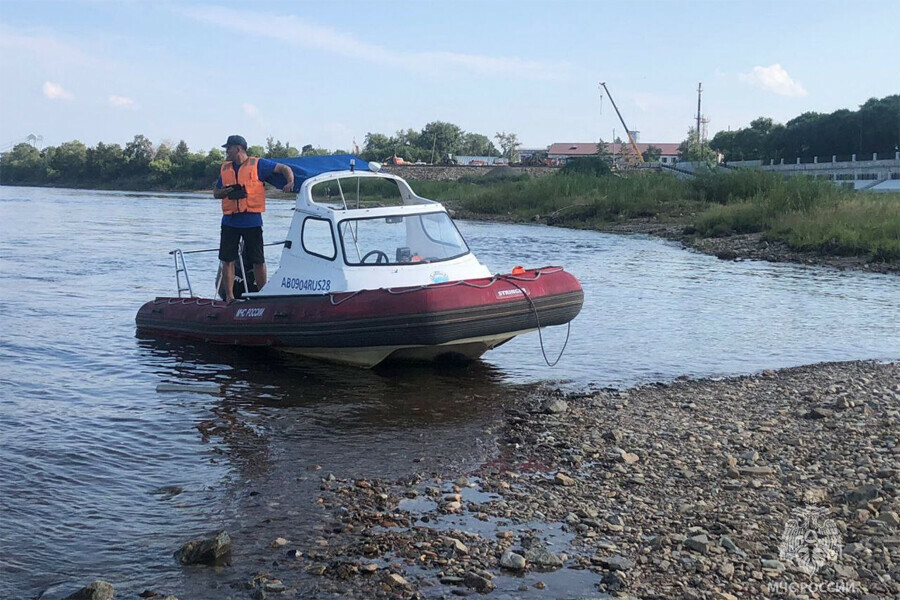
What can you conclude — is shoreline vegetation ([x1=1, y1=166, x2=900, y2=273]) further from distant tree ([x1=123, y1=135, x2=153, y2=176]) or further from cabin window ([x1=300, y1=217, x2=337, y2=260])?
distant tree ([x1=123, y1=135, x2=153, y2=176])

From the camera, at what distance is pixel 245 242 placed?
11.6m

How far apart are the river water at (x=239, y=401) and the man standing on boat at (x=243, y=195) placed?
4.18 feet

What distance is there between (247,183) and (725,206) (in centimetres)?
2702

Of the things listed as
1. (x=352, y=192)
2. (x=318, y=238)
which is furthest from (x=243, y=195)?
(x=352, y=192)

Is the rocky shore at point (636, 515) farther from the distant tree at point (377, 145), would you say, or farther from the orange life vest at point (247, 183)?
the distant tree at point (377, 145)

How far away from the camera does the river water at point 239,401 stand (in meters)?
5.79

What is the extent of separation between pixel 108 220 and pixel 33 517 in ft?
121

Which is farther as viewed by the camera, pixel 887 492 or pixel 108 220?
pixel 108 220

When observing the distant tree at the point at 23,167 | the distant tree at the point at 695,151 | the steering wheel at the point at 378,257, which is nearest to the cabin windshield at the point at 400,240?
the steering wheel at the point at 378,257

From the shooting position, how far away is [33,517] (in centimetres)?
607

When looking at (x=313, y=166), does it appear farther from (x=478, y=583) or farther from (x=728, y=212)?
(x=728, y=212)

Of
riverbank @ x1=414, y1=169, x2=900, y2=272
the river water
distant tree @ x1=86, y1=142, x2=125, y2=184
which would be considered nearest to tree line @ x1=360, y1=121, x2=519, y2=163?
distant tree @ x1=86, y1=142, x2=125, y2=184

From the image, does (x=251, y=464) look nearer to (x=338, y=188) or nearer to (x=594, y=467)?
(x=594, y=467)

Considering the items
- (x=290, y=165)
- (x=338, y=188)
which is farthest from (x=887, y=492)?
(x=290, y=165)
